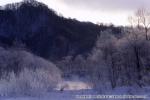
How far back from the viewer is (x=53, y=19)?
443 ft

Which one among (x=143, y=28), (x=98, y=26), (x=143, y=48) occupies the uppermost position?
(x=98, y=26)

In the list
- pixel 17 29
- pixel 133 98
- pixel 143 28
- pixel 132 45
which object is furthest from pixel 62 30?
pixel 133 98

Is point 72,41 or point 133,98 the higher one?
point 72,41

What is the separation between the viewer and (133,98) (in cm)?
1877

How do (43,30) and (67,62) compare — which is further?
(43,30)

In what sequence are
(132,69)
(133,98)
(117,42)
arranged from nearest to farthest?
(133,98), (132,69), (117,42)

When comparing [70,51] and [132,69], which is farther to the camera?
[70,51]

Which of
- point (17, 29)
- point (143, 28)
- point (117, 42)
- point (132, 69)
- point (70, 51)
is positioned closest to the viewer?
point (132, 69)

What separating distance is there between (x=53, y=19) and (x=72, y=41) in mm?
16509

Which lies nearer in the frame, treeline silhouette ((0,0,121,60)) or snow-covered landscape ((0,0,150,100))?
snow-covered landscape ((0,0,150,100))

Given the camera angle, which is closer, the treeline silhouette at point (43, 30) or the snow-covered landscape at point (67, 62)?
the snow-covered landscape at point (67, 62)

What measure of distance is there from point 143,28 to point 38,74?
23.8 m

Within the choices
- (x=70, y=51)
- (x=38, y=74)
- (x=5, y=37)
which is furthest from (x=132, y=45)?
(x=5, y=37)

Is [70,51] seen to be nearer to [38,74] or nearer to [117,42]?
[117,42]
